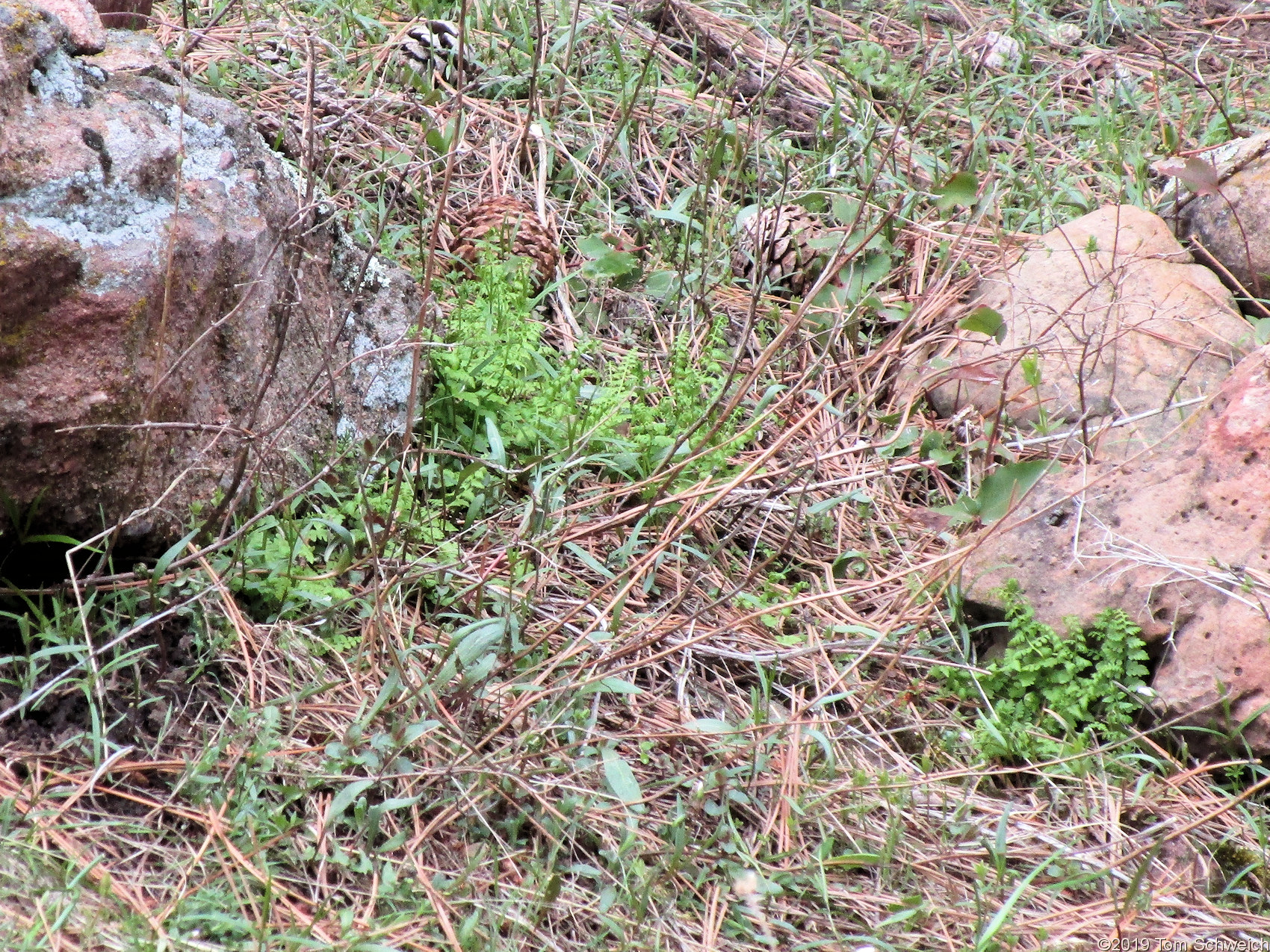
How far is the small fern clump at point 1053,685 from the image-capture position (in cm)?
234

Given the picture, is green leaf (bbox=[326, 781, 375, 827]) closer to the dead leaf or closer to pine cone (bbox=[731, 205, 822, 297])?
pine cone (bbox=[731, 205, 822, 297])

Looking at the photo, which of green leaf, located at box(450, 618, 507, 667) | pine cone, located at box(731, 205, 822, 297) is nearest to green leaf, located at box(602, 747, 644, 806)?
green leaf, located at box(450, 618, 507, 667)

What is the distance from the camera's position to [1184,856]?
217cm

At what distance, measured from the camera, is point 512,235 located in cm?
334

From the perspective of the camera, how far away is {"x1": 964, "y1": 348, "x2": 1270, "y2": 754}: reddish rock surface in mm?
2342

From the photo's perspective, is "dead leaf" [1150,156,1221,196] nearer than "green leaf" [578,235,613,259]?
No

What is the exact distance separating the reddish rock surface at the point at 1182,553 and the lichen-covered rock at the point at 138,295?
5.31 ft

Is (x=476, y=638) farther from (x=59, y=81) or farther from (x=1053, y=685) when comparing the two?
(x=59, y=81)

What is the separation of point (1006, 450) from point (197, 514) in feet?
6.94

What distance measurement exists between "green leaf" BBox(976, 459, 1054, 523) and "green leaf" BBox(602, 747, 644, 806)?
0.95 meters

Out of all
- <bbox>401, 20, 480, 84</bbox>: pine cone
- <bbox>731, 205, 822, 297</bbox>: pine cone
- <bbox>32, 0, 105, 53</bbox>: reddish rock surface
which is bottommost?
<bbox>731, 205, 822, 297</bbox>: pine cone

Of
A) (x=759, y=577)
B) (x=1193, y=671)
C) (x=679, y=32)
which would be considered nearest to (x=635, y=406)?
(x=759, y=577)

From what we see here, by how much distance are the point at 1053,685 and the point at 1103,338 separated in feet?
4.04

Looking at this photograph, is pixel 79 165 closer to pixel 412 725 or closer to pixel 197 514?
pixel 197 514
